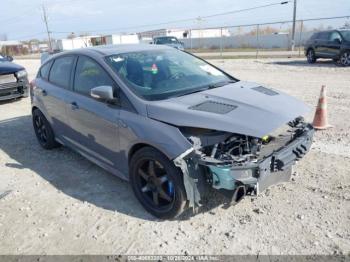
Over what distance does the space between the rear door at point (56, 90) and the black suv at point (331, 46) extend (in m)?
13.7

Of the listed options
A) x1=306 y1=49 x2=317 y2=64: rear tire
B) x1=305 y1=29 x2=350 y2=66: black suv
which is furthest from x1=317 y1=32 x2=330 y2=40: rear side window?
x1=306 y1=49 x2=317 y2=64: rear tire

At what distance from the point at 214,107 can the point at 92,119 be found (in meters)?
1.66

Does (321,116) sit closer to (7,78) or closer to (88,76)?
(88,76)

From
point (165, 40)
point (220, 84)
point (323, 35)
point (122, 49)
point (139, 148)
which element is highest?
point (122, 49)

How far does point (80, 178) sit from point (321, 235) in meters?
3.15

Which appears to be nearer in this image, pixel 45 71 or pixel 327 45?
pixel 45 71

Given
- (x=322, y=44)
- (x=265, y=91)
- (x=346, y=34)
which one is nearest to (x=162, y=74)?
(x=265, y=91)

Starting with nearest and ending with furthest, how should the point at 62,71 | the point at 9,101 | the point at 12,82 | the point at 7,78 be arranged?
the point at 62,71 → the point at 7,78 → the point at 12,82 → the point at 9,101

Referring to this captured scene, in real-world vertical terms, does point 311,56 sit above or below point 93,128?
below

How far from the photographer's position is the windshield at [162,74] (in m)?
3.98

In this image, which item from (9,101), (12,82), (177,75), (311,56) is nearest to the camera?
(177,75)

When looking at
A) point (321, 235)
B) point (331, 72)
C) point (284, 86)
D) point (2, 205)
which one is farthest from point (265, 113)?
point (331, 72)

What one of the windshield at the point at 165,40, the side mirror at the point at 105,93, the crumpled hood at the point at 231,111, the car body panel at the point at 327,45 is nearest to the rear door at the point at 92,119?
the side mirror at the point at 105,93

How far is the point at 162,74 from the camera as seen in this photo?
426 cm
